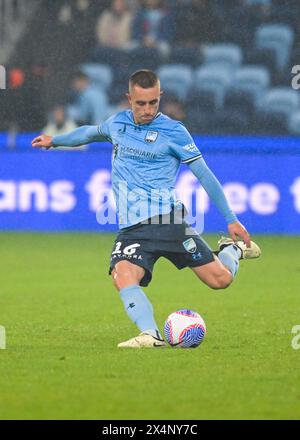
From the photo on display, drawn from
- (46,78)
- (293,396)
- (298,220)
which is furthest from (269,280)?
(46,78)

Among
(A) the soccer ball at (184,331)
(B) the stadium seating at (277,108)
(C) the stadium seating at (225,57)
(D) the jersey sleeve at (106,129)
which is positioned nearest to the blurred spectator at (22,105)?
(C) the stadium seating at (225,57)

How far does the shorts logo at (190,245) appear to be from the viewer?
847cm

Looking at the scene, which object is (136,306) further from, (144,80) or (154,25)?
(154,25)

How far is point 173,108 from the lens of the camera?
17812 millimetres

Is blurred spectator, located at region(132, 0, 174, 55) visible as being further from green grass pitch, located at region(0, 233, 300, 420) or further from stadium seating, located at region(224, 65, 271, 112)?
green grass pitch, located at region(0, 233, 300, 420)

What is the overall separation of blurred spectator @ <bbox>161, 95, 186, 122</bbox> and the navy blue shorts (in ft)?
30.5

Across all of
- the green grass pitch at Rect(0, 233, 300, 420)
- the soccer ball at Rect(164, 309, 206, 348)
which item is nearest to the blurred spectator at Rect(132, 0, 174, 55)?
the green grass pitch at Rect(0, 233, 300, 420)

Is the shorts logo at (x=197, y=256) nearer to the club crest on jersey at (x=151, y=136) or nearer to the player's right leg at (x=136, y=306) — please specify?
the player's right leg at (x=136, y=306)

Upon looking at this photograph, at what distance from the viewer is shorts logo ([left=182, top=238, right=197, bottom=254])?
8.47m

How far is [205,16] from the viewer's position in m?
19.6

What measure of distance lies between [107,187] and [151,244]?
7.83 m

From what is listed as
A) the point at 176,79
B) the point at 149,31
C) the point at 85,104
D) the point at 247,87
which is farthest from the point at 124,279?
the point at 149,31

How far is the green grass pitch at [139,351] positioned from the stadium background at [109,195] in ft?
0.06

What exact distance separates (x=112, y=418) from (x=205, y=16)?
1433cm
